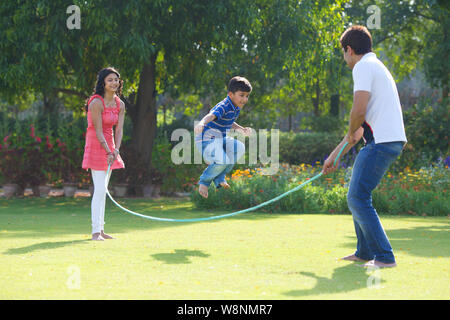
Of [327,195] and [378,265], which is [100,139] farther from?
[327,195]

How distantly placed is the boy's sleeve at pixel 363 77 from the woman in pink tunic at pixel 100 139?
350 centimetres

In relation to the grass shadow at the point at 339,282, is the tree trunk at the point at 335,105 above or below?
above

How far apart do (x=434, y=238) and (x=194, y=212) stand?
217 inches

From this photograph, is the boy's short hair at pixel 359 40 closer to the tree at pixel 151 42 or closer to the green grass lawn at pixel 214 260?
the green grass lawn at pixel 214 260

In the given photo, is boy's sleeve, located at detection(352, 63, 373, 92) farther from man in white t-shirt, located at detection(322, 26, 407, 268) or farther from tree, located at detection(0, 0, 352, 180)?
tree, located at detection(0, 0, 352, 180)

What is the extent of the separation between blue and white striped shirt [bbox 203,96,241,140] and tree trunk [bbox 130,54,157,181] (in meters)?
8.47

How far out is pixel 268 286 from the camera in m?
4.99

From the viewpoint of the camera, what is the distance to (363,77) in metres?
5.73

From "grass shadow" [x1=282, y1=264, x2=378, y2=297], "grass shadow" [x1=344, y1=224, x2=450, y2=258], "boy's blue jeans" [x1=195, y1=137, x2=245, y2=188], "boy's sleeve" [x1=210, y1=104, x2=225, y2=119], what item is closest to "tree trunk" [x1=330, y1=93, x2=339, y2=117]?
"grass shadow" [x1=344, y1=224, x2=450, y2=258]

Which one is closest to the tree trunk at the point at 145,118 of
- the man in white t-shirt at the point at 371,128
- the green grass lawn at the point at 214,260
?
the green grass lawn at the point at 214,260

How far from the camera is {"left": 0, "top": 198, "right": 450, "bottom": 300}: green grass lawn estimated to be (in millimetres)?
4816

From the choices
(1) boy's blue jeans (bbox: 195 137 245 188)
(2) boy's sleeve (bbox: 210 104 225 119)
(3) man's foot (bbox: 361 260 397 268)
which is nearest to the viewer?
(3) man's foot (bbox: 361 260 397 268)

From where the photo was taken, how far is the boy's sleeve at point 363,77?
5.70 m

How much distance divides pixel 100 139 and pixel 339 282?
3932 millimetres
